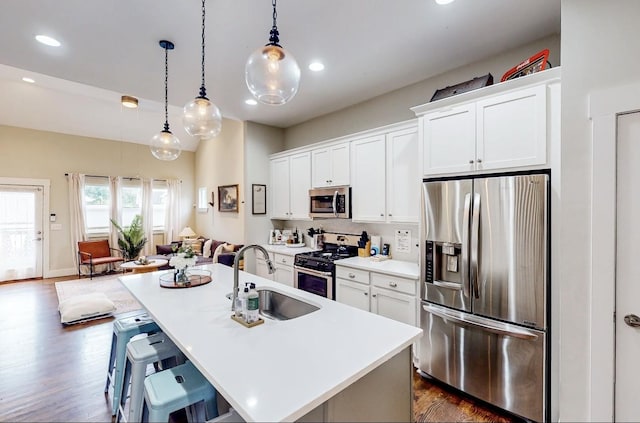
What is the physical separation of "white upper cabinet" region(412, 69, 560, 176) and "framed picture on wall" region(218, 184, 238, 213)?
4026 millimetres

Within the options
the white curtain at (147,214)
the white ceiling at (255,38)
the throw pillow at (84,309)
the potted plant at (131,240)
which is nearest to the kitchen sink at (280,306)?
the white ceiling at (255,38)

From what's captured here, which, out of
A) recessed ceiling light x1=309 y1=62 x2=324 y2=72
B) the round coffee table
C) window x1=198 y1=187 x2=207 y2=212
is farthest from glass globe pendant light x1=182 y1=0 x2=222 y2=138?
window x1=198 y1=187 x2=207 y2=212

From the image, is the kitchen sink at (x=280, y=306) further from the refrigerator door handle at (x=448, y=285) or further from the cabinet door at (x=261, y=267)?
the cabinet door at (x=261, y=267)

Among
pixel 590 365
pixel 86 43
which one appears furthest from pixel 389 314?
pixel 86 43

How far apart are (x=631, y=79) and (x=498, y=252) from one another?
1220mm

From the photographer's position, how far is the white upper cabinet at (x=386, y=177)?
3.10 m

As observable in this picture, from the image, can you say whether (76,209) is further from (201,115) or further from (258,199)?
(201,115)

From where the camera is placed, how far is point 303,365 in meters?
1.20

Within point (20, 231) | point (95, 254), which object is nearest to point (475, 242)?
point (95, 254)

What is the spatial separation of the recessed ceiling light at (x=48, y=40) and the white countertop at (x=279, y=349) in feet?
7.60

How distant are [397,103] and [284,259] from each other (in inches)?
99.0

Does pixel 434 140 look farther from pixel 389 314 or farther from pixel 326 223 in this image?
pixel 326 223

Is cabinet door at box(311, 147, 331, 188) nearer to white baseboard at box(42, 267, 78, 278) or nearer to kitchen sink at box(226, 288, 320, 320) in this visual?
kitchen sink at box(226, 288, 320, 320)

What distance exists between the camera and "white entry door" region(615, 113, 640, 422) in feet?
5.25
